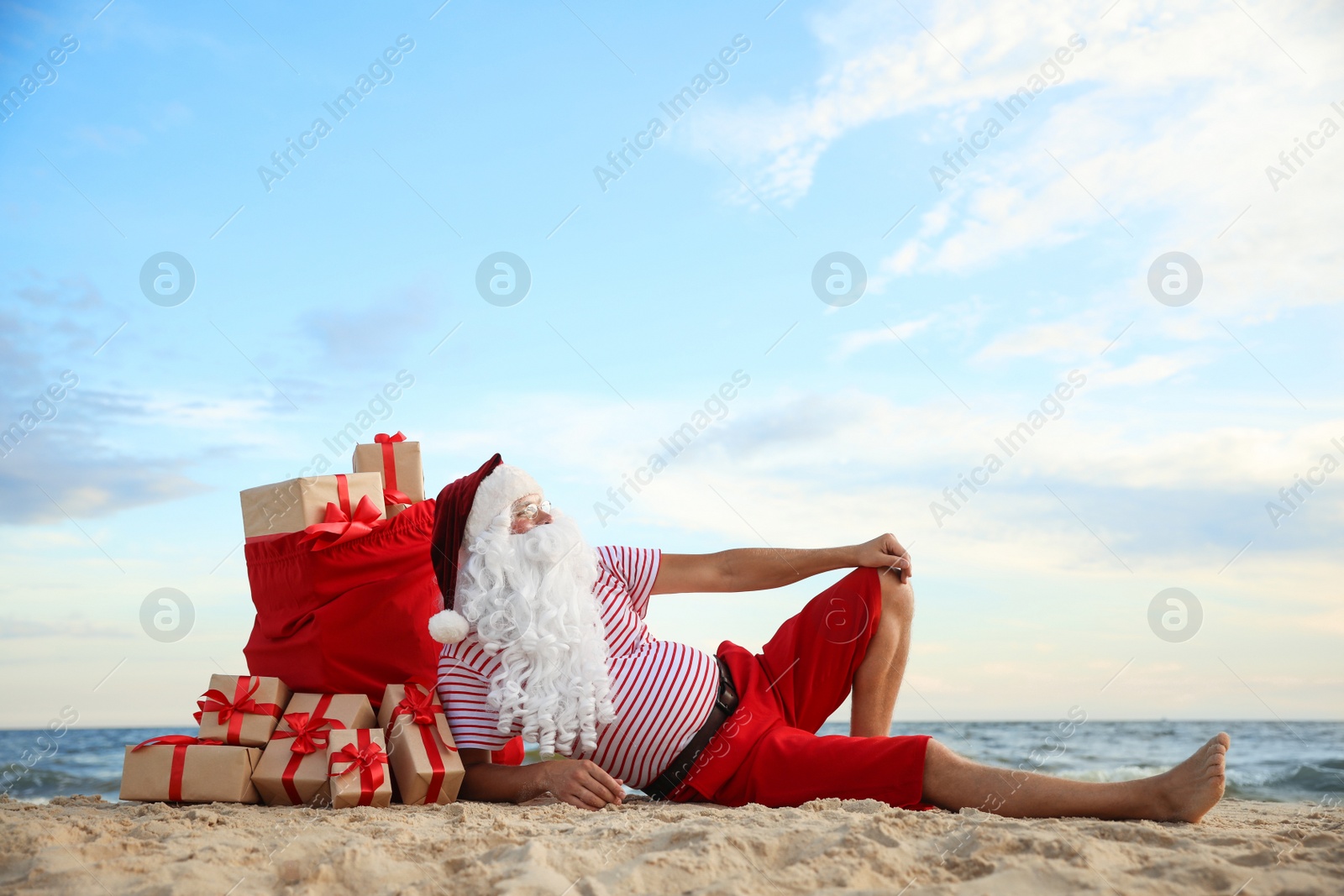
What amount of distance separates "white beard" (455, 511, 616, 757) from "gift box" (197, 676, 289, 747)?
2.65ft

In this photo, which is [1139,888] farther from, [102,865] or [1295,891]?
[102,865]

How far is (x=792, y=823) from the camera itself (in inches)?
91.4

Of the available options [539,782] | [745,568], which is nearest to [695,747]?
[539,782]

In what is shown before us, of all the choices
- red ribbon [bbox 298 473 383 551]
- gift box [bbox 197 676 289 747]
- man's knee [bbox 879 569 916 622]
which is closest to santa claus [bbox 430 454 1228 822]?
man's knee [bbox 879 569 916 622]

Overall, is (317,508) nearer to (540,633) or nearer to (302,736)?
(302,736)

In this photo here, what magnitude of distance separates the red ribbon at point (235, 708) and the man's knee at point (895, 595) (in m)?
2.36

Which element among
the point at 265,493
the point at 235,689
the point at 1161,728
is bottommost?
the point at 1161,728

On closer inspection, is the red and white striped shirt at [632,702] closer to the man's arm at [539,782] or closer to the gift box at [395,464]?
the man's arm at [539,782]

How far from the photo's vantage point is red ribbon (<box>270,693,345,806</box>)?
3.12 metres

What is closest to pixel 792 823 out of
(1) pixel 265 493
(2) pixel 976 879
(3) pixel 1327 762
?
(2) pixel 976 879

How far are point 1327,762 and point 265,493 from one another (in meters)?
7.93

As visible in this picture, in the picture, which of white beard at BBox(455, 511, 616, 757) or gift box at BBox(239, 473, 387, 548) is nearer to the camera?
white beard at BBox(455, 511, 616, 757)

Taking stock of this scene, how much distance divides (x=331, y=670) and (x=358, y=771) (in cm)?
51

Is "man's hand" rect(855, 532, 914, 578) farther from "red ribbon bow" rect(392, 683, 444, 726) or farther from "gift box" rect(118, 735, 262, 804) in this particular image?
"gift box" rect(118, 735, 262, 804)
